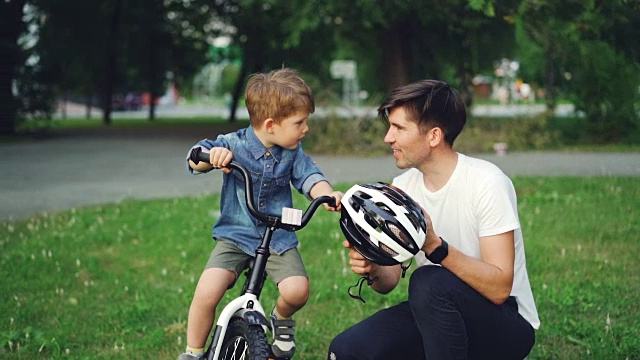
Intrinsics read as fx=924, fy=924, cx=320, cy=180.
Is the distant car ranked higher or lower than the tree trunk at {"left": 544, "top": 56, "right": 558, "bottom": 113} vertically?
lower

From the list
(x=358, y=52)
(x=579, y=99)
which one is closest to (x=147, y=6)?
(x=358, y=52)

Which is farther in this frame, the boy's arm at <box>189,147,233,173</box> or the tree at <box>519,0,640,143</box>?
the tree at <box>519,0,640,143</box>

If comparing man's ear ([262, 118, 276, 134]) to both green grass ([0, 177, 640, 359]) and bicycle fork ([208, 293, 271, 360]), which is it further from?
green grass ([0, 177, 640, 359])

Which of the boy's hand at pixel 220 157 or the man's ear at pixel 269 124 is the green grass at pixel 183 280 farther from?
the boy's hand at pixel 220 157

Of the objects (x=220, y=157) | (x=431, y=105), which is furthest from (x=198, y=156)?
(x=431, y=105)

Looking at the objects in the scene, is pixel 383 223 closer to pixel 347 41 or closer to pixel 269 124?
pixel 269 124

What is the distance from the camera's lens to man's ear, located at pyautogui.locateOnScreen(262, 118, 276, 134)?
12.9 ft

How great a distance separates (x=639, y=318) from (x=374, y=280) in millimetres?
2443

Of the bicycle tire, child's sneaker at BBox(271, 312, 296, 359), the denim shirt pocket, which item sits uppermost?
the denim shirt pocket

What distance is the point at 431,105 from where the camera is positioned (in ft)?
12.4

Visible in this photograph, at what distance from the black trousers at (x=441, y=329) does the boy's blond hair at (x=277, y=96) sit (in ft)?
2.81

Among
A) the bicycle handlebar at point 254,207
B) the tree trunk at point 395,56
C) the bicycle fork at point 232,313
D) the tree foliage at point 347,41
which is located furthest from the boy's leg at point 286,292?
the tree trunk at point 395,56

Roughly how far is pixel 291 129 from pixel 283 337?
98 centimetres

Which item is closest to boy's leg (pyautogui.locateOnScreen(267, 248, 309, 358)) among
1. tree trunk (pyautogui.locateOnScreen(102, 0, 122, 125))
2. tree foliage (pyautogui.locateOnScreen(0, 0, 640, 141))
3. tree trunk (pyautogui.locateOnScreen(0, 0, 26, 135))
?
tree foliage (pyautogui.locateOnScreen(0, 0, 640, 141))
